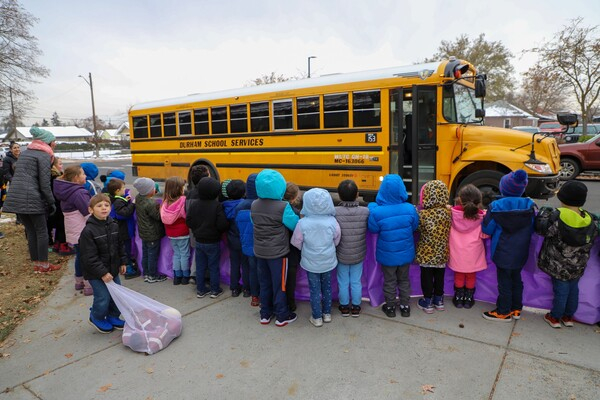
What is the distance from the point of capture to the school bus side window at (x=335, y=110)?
24.5 ft

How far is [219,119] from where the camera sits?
9.30m

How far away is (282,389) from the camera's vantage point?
8.86 feet

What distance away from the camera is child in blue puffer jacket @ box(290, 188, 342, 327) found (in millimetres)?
3500

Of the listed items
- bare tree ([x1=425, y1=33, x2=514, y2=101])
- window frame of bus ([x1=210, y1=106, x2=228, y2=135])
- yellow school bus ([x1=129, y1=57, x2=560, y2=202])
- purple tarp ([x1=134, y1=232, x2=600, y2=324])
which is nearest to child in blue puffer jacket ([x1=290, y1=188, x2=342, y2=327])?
purple tarp ([x1=134, y1=232, x2=600, y2=324])

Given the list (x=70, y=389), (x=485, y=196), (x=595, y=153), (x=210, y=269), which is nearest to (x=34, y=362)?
(x=70, y=389)

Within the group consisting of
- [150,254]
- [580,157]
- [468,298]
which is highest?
[580,157]

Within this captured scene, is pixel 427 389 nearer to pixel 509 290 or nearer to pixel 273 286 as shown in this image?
pixel 509 290

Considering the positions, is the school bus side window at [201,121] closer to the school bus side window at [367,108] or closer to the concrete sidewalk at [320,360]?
the school bus side window at [367,108]

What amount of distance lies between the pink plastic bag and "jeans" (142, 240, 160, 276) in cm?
146

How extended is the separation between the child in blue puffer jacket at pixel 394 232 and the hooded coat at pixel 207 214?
151 cm

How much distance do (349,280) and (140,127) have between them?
9416 millimetres

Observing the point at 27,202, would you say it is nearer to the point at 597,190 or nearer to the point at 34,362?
the point at 34,362

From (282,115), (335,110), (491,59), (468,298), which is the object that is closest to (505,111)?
(491,59)

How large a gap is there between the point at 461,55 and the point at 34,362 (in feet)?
105
